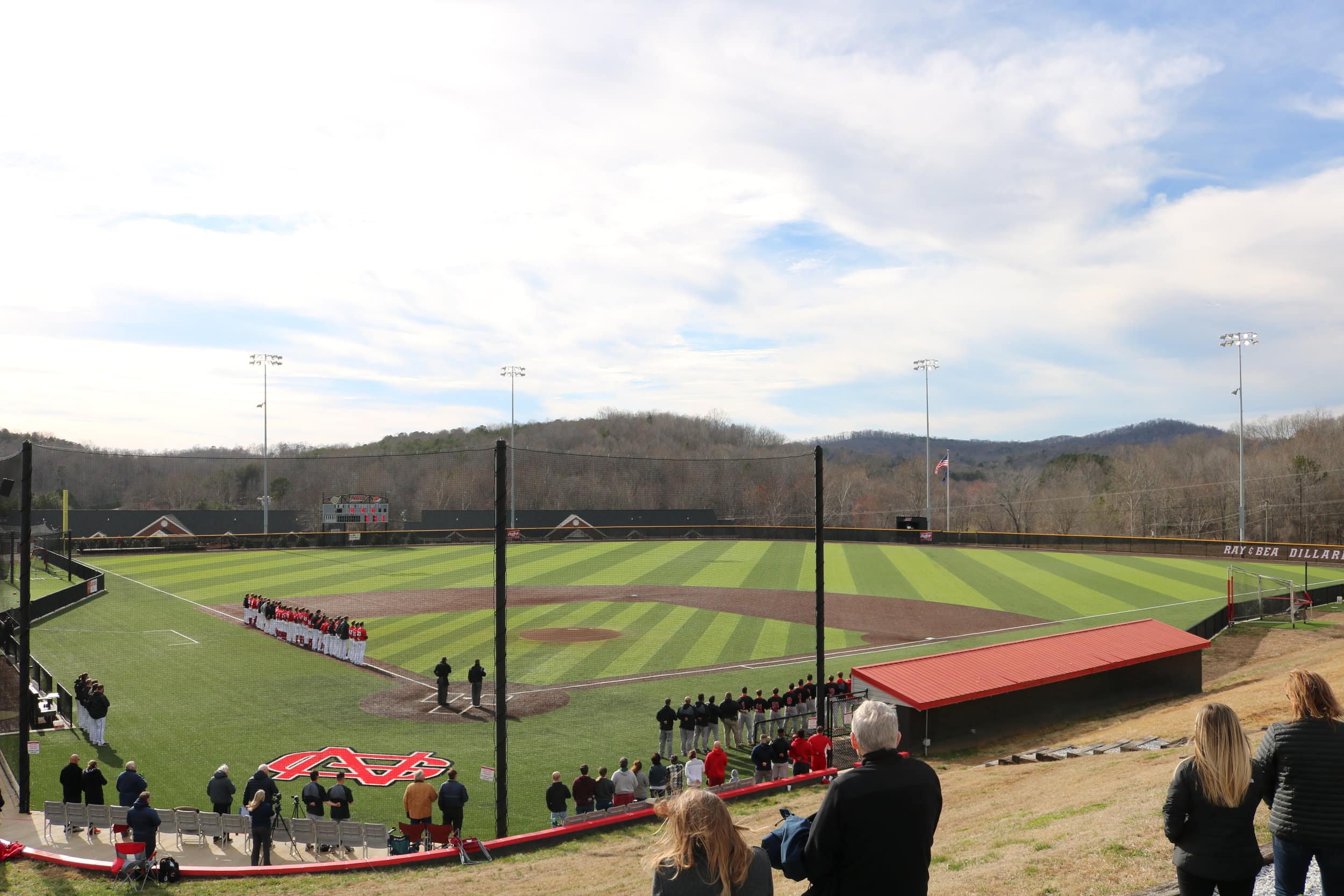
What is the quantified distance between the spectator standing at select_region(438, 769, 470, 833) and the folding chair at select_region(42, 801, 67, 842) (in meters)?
5.86

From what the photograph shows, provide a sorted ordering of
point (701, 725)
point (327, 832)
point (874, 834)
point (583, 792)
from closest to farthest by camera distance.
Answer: point (874, 834) < point (327, 832) < point (583, 792) < point (701, 725)

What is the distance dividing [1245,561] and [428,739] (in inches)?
1951

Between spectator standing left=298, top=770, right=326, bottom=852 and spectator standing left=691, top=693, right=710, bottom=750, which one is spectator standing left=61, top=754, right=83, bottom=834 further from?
spectator standing left=691, top=693, right=710, bottom=750

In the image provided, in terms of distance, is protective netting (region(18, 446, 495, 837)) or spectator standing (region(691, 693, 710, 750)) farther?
spectator standing (region(691, 693, 710, 750))

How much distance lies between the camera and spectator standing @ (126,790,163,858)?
10852 millimetres

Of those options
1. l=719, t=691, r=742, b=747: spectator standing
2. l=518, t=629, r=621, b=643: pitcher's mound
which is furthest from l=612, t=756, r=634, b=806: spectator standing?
l=518, t=629, r=621, b=643: pitcher's mound

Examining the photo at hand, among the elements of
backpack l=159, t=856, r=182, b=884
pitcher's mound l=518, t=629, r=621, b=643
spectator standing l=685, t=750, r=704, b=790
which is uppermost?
spectator standing l=685, t=750, r=704, b=790

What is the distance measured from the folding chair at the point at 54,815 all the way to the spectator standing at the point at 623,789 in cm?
829

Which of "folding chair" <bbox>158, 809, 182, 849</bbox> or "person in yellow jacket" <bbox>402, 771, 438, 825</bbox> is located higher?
"person in yellow jacket" <bbox>402, 771, 438, 825</bbox>

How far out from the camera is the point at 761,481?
2741 inches

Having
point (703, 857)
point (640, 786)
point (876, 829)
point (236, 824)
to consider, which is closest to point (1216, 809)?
point (876, 829)

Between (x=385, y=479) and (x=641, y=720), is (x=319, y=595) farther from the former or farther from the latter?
(x=385, y=479)

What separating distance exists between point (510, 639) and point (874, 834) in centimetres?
2726

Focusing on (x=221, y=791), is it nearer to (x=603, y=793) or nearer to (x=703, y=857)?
(x=603, y=793)
